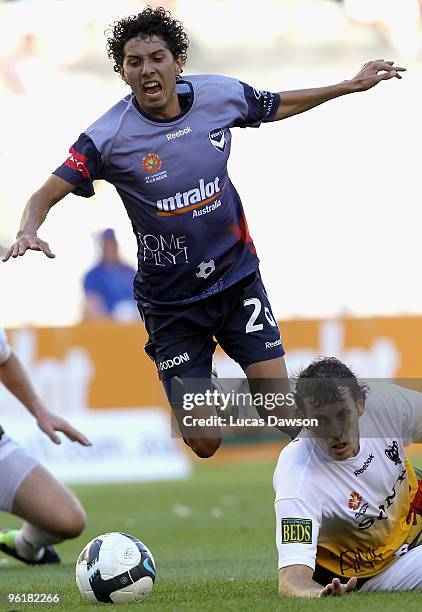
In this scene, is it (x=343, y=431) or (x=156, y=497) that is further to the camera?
(x=156, y=497)

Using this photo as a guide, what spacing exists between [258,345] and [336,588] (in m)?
2.20

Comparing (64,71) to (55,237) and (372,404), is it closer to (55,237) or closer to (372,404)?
(55,237)

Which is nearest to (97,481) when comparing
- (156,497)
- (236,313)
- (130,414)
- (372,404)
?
(130,414)

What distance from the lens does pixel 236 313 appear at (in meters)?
7.50

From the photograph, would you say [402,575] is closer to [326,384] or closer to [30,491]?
[326,384]

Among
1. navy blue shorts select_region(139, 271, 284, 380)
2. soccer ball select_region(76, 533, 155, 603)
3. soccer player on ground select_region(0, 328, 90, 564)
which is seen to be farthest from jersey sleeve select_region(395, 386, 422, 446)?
soccer player on ground select_region(0, 328, 90, 564)

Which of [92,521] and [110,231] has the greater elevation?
[110,231]

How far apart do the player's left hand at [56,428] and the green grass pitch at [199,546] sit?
775mm

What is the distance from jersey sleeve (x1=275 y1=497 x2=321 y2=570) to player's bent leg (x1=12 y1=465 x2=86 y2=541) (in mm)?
2610

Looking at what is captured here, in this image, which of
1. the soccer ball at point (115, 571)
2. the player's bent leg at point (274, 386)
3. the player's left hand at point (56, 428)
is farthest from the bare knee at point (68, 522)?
the soccer ball at point (115, 571)

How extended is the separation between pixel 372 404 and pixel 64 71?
65.5 feet

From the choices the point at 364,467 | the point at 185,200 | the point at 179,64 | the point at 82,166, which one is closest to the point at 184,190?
the point at 185,200

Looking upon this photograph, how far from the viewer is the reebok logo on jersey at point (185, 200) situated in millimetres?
7000

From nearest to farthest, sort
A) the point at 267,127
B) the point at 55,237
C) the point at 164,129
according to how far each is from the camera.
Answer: the point at 164,129 → the point at 55,237 → the point at 267,127
